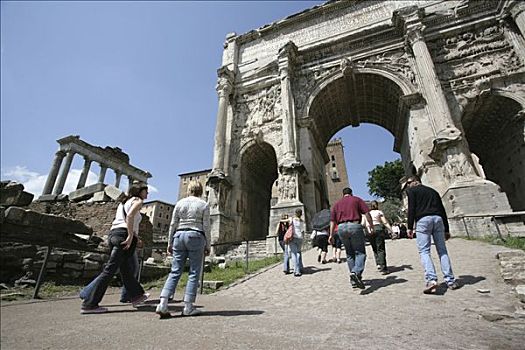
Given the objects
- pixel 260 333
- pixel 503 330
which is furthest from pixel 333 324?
pixel 503 330

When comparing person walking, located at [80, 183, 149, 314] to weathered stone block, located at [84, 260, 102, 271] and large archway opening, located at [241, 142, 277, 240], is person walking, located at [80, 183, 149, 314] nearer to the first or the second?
weathered stone block, located at [84, 260, 102, 271]

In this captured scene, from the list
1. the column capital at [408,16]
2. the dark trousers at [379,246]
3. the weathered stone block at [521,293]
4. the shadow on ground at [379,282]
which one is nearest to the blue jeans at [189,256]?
the shadow on ground at [379,282]

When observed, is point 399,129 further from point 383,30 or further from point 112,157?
point 112,157

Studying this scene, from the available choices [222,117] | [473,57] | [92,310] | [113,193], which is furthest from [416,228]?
[473,57]

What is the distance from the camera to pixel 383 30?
15.4 metres

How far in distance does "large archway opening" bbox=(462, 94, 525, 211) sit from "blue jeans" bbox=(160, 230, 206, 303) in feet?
50.0

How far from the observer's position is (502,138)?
13391 mm

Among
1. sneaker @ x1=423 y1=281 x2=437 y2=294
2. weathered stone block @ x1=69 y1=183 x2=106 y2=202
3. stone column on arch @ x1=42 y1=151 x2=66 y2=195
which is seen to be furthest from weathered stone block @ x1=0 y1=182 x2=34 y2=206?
stone column on arch @ x1=42 y1=151 x2=66 y2=195

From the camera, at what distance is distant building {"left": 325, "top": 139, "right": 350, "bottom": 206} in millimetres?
46031

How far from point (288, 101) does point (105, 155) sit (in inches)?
848

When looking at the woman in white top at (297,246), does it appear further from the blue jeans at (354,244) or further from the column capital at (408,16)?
the column capital at (408,16)

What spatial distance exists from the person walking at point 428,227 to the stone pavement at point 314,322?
302 millimetres

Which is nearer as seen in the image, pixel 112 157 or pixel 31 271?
pixel 31 271

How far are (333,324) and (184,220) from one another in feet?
6.38
